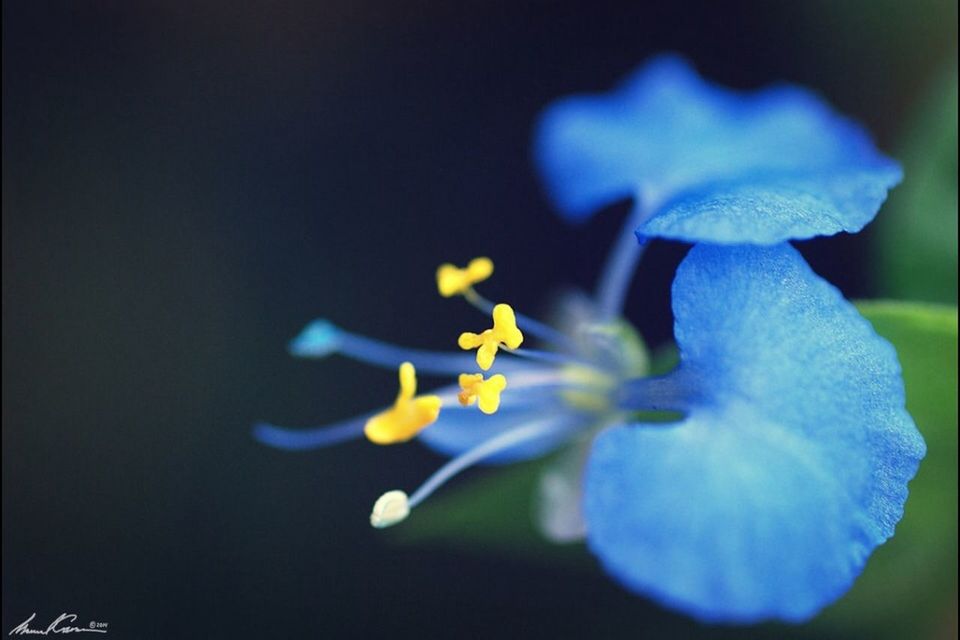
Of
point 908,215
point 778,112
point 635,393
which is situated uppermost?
point 778,112

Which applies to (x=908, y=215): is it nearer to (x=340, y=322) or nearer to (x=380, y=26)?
(x=340, y=322)

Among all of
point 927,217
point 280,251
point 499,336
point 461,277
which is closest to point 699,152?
point 927,217

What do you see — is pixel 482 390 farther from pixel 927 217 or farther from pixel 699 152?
pixel 927 217

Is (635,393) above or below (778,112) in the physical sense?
below

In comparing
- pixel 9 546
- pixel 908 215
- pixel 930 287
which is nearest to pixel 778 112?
pixel 908 215
